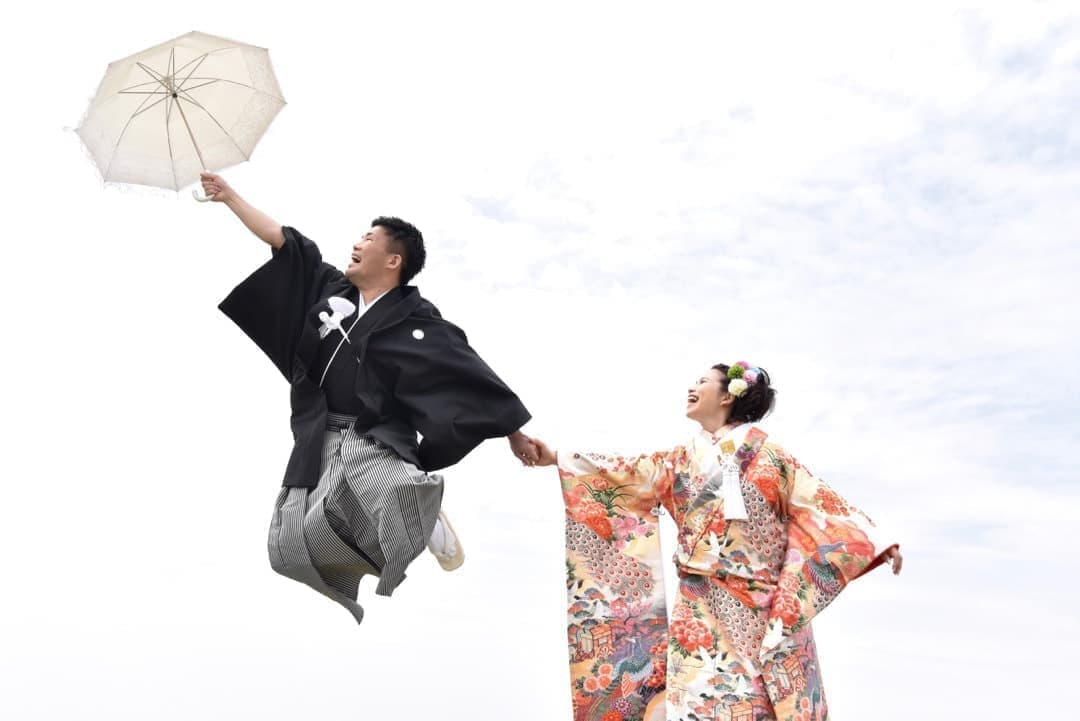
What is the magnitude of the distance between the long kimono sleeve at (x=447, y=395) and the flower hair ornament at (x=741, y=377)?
115cm

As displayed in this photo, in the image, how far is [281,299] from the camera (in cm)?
618

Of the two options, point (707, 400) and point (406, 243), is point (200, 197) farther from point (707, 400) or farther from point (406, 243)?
point (707, 400)

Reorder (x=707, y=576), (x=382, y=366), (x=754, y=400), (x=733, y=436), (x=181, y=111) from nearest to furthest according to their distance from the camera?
1. (x=382, y=366)
2. (x=181, y=111)
3. (x=707, y=576)
4. (x=733, y=436)
5. (x=754, y=400)

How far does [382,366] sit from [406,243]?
27.9 inches

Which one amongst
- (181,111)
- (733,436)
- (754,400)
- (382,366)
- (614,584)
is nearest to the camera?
(382,366)

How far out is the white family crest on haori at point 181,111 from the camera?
19.4 feet

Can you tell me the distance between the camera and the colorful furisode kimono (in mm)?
5945

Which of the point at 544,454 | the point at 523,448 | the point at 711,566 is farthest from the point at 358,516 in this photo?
the point at 711,566

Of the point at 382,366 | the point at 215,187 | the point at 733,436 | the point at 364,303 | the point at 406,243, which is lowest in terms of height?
the point at 733,436

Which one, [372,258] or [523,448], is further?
[523,448]

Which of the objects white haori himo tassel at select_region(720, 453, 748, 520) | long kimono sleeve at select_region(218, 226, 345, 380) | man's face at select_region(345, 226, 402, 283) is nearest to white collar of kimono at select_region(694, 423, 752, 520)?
white haori himo tassel at select_region(720, 453, 748, 520)

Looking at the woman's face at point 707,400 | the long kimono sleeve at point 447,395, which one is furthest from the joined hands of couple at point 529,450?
the woman's face at point 707,400

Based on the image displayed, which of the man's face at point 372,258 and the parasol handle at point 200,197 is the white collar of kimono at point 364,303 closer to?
the man's face at point 372,258

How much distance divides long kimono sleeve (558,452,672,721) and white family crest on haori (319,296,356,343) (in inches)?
59.6
